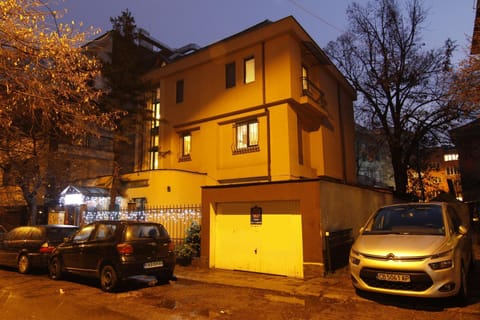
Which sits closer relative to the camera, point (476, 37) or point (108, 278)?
point (108, 278)

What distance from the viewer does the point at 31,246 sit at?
11.5 metres

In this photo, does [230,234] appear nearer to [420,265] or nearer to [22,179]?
[420,265]

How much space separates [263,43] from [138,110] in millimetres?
7611

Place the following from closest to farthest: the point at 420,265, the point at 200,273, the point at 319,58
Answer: the point at 420,265, the point at 200,273, the point at 319,58

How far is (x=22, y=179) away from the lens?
17812 mm

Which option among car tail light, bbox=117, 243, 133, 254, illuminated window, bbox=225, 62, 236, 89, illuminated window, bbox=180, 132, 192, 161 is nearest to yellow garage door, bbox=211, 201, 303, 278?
car tail light, bbox=117, 243, 133, 254

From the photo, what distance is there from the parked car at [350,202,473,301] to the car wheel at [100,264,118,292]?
5.65 meters

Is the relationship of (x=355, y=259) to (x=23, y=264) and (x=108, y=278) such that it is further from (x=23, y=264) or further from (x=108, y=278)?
(x=23, y=264)

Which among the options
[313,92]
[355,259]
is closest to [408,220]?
[355,259]

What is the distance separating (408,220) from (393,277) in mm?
1753

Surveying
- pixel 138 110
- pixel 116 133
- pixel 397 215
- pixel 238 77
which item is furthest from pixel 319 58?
pixel 397 215

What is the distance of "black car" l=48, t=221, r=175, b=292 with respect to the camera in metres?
8.48

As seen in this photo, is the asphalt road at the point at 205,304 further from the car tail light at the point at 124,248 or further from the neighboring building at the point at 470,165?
the neighboring building at the point at 470,165

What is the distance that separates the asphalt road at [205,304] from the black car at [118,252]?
17.8 inches
